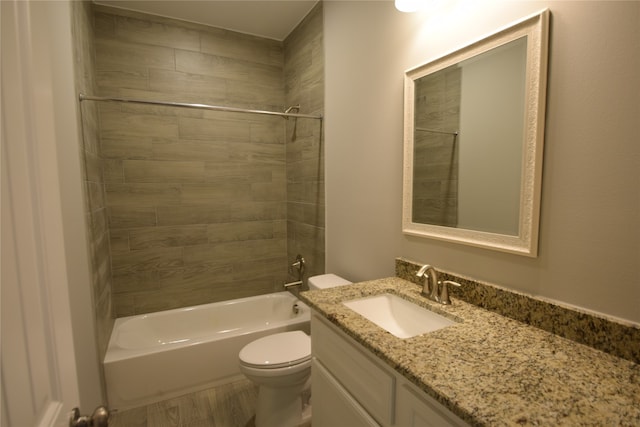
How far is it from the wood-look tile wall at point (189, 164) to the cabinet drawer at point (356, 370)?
1710 mm

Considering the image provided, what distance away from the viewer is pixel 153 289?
2547mm

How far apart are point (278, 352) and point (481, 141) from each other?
1475mm

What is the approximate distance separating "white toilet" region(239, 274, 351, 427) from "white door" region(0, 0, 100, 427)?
1109 millimetres

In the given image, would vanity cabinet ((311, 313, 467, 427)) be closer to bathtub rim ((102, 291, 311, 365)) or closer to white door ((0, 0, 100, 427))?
white door ((0, 0, 100, 427))

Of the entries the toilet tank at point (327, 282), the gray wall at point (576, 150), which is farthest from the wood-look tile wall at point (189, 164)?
the gray wall at point (576, 150)

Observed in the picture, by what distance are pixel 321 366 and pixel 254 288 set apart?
1778 millimetres

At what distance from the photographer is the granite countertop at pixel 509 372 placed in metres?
0.63

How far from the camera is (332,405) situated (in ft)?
3.80

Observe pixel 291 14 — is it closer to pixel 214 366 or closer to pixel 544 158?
pixel 544 158

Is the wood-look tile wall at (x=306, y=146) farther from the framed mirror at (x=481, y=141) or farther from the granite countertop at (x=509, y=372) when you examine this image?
the granite countertop at (x=509, y=372)

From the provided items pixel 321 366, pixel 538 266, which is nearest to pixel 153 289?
pixel 321 366

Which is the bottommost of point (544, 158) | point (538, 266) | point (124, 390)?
point (124, 390)

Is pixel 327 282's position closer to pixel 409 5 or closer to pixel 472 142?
pixel 472 142

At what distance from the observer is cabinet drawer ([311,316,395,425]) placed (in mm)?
891
